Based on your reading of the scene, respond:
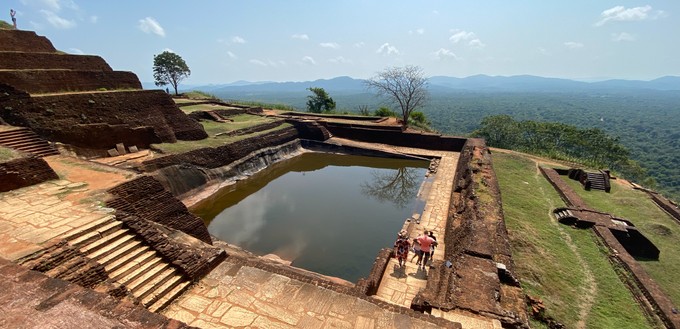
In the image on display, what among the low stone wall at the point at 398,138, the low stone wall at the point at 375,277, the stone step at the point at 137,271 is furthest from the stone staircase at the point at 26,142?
the low stone wall at the point at 398,138

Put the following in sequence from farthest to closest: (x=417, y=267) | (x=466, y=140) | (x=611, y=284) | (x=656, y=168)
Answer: (x=656, y=168) → (x=466, y=140) → (x=417, y=267) → (x=611, y=284)

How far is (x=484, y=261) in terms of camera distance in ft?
20.4

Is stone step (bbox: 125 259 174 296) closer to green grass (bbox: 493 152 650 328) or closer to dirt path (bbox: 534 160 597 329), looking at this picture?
green grass (bbox: 493 152 650 328)

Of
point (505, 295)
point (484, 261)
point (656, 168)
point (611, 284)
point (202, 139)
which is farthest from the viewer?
point (656, 168)

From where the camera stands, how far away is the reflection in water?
44.9 ft

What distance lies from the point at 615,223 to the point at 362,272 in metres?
7.78

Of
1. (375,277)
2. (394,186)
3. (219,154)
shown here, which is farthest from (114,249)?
(394,186)

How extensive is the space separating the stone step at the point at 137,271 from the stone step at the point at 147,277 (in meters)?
0.02

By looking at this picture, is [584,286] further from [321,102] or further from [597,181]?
[321,102]

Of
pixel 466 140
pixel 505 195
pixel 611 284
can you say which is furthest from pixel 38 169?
pixel 466 140

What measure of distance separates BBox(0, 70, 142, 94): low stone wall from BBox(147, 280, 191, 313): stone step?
1097 centimetres

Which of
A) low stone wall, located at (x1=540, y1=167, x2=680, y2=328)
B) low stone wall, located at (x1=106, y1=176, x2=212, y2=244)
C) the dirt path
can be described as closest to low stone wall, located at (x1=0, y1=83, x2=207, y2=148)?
low stone wall, located at (x1=106, y1=176, x2=212, y2=244)

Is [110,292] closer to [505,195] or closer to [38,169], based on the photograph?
[38,169]

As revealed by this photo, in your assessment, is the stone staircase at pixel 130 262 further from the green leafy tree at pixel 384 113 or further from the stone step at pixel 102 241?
the green leafy tree at pixel 384 113
